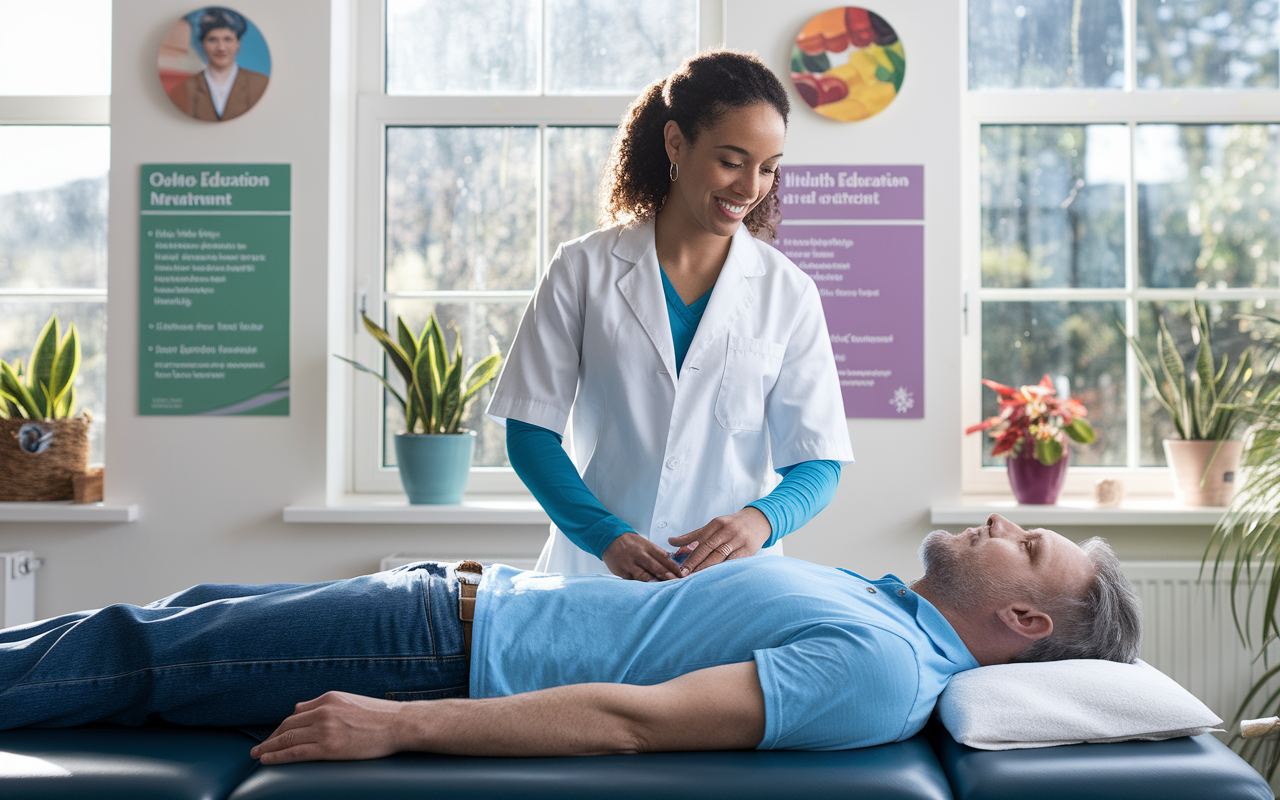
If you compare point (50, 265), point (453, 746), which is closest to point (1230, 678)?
point (453, 746)

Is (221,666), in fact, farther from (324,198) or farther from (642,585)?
(324,198)

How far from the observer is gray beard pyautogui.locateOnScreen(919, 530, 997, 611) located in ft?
4.62

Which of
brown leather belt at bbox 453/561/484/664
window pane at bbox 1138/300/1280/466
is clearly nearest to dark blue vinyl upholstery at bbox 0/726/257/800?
brown leather belt at bbox 453/561/484/664

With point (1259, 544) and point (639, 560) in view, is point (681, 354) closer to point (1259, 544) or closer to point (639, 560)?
point (639, 560)

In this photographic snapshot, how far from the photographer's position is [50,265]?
3.16m

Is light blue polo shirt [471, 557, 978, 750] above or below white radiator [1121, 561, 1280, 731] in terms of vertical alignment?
above

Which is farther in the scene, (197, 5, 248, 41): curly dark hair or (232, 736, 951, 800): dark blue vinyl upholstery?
(197, 5, 248, 41): curly dark hair

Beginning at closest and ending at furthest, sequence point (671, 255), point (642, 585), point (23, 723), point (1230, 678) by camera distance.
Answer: point (23, 723)
point (642, 585)
point (671, 255)
point (1230, 678)

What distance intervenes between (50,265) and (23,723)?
2447mm

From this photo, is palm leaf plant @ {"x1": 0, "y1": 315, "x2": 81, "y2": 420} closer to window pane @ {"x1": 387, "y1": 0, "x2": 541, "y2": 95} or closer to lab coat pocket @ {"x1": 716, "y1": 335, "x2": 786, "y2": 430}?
window pane @ {"x1": 387, "y1": 0, "x2": 541, "y2": 95}

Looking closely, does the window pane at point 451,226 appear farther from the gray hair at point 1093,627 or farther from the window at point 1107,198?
the gray hair at point 1093,627

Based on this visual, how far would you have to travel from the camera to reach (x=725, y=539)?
1.43 m

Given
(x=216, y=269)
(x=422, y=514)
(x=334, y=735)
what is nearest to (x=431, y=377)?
(x=422, y=514)

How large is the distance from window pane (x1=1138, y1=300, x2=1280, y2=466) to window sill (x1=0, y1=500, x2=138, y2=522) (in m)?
3.20
